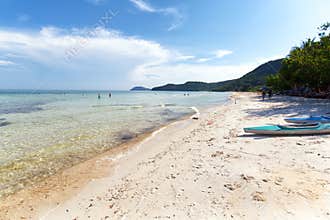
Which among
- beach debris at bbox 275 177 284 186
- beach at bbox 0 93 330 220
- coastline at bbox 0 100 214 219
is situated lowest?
coastline at bbox 0 100 214 219

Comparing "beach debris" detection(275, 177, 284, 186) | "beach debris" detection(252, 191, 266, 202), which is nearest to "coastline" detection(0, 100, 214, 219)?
"beach debris" detection(252, 191, 266, 202)

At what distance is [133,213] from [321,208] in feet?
11.2

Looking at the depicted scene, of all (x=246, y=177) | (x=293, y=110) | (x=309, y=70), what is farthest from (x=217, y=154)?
(x=309, y=70)

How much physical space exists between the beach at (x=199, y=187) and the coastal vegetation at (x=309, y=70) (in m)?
26.0

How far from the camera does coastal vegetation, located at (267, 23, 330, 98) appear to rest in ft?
94.5

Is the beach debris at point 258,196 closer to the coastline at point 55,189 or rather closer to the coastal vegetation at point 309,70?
the coastline at point 55,189

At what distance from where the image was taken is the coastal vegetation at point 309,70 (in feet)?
94.5

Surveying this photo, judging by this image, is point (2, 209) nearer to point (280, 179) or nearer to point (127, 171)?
point (127, 171)

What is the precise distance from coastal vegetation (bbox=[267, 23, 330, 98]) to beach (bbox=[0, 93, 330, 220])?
26043mm

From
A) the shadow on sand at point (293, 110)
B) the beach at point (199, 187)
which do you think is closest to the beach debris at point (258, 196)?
the beach at point (199, 187)

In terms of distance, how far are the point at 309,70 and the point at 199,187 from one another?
35532 mm

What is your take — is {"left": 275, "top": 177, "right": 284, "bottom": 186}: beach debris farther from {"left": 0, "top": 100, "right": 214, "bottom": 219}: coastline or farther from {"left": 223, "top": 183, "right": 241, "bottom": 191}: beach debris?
{"left": 0, "top": 100, "right": 214, "bottom": 219}: coastline

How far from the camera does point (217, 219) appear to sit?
149 inches

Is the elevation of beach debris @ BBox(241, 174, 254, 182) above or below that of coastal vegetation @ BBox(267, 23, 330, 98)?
below
